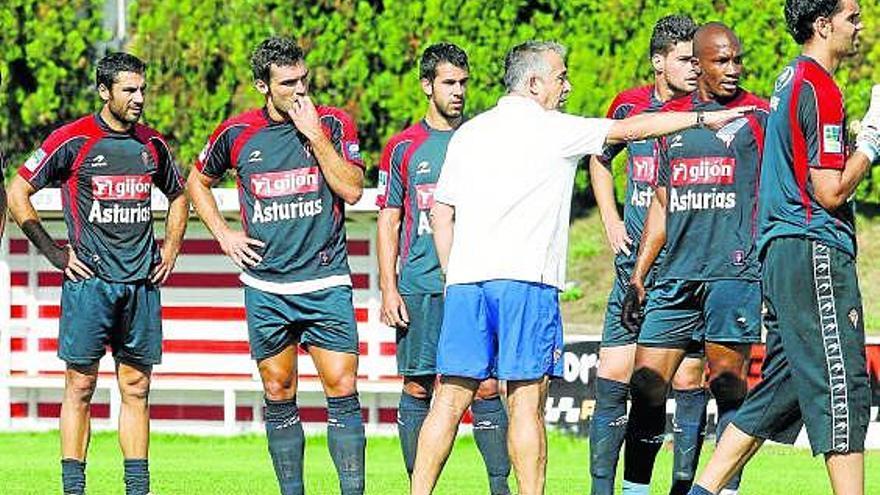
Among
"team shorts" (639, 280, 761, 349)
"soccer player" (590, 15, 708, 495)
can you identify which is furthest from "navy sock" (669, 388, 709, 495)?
"team shorts" (639, 280, 761, 349)

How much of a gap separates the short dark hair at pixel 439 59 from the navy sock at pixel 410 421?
1.80 meters

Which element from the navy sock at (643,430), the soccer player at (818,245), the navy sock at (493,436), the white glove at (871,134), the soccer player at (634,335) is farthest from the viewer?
the navy sock at (493,436)

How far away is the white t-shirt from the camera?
1013 centimetres

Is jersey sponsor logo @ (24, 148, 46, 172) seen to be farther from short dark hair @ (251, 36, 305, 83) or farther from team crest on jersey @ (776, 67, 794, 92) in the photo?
team crest on jersey @ (776, 67, 794, 92)

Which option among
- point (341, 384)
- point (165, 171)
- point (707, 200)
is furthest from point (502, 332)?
point (165, 171)

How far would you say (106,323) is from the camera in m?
12.5

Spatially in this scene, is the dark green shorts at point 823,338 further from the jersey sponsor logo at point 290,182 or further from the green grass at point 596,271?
the green grass at point 596,271

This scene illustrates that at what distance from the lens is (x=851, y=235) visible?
951 cm

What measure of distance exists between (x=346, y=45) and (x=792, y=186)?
15488 millimetres

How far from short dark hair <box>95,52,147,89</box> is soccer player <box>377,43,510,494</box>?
1.49 metres

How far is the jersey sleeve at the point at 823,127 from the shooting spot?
9.19 metres

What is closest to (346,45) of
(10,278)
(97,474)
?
(10,278)

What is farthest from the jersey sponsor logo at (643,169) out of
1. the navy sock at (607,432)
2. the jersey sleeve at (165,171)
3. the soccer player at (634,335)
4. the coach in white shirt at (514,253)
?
the jersey sleeve at (165,171)

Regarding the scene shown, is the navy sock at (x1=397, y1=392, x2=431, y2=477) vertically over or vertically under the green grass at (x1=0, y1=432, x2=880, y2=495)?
over
